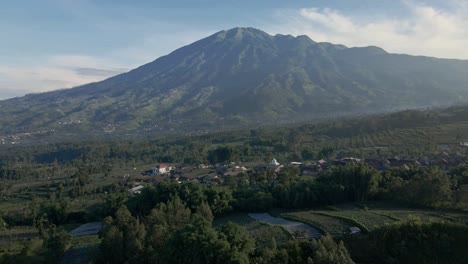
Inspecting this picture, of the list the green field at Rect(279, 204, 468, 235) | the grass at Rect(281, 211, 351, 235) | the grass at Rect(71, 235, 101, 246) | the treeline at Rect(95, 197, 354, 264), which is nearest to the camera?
the treeline at Rect(95, 197, 354, 264)

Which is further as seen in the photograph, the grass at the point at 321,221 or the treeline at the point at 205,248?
the grass at the point at 321,221

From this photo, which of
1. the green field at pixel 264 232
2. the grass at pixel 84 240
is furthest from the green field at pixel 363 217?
the grass at pixel 84 240

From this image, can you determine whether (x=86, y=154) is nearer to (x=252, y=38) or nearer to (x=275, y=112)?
(x=275, y=112)

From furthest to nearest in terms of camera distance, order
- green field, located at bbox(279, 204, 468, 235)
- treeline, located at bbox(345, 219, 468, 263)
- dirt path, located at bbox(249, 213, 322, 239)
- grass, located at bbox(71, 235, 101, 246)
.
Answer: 1. grass, located at bbox(71, 235, 101, 246)
2. green field, located at bbox(279, 204, 468, 235)
3. dirt path, located at bbox(249, 213, 322, 239)
4. treeline, located at bbox(345, 219, 468, 263)

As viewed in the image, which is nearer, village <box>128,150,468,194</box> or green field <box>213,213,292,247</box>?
green field <box>213,213,292,247</box>

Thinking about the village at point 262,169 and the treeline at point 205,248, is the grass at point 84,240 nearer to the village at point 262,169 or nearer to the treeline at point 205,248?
the treeline at point 205,248

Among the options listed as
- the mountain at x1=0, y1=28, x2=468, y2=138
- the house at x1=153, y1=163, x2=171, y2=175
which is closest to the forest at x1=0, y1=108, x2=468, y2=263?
the house at x1=153, y1=163, x2=171, y2=175

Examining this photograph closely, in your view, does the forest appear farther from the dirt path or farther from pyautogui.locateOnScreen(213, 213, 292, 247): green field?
the dirt path

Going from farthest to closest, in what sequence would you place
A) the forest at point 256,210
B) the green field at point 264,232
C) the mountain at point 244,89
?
the mountain at point 244,89, the green field at point 264,232, the forest at point 256,210
